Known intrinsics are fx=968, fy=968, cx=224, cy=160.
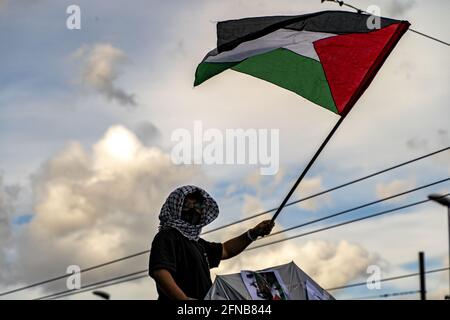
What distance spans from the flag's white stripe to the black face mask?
1.97 meters

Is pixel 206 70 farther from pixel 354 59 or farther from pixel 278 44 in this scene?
pixel 354 59

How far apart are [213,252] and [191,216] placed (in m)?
0.54

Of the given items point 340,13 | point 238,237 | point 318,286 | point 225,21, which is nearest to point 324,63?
point 340,13

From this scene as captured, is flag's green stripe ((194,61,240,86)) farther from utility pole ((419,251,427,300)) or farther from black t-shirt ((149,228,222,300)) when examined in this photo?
utility pole ((419,251,427,300))

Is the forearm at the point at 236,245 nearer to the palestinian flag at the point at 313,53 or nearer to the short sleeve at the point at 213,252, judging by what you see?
the short sleeve at the point at 213,252

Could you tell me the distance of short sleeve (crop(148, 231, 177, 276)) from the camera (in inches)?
265

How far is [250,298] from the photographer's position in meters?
5.80

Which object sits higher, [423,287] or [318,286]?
[423,287]

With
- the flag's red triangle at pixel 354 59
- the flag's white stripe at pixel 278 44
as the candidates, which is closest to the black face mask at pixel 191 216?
the flag's white stripe at pixel 278 44

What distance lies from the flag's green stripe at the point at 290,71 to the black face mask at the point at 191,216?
7.43 ft
